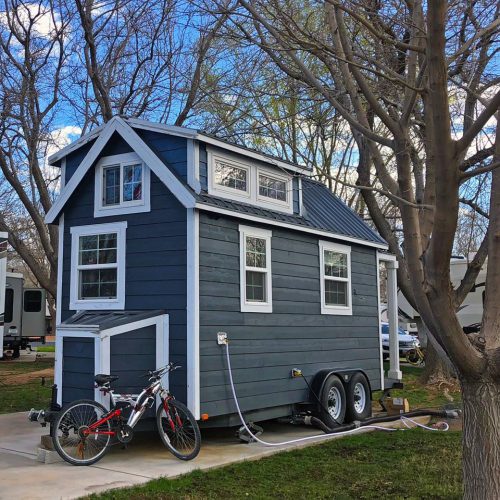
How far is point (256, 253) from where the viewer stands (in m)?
8.83

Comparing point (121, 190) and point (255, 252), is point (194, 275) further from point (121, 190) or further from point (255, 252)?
point (121, 190)

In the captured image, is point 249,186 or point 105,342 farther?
point 249,186

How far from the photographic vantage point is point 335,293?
10609mm

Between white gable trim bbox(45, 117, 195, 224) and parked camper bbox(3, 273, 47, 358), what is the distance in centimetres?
1428

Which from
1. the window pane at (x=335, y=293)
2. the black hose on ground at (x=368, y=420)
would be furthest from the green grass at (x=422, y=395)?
the window pane at (x=335, y=293)

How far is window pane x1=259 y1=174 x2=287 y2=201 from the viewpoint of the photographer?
934cm

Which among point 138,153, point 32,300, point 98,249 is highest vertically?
point 138,153

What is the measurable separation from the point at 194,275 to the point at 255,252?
1.39 meters

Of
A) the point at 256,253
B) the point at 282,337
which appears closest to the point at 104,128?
the point at 256,253

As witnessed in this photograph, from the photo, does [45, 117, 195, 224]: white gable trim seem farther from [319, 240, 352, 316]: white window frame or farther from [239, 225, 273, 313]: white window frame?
[319, 240, 352, 316]: white window frame

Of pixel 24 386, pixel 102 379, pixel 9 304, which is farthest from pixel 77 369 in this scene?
pixel 9 304

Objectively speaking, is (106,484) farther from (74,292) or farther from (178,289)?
(74,292)

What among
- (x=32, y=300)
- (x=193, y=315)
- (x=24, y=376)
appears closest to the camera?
(x=193, y=315)

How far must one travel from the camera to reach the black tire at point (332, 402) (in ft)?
30.6
